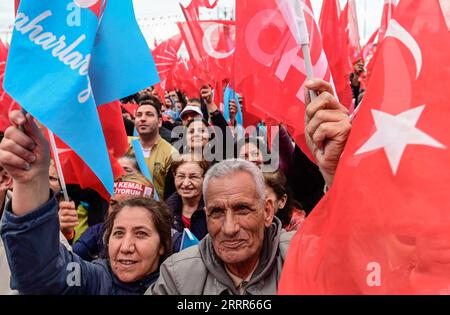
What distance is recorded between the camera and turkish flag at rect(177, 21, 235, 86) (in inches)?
277

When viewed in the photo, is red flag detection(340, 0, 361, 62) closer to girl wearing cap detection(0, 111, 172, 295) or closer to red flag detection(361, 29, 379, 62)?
girl wearing cap detection(0, 111, 172, 295)

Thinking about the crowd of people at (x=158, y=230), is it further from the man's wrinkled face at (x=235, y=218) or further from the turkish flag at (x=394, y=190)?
the turkish flag at (x=394, y=190)

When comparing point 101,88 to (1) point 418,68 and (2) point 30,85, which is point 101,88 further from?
(1) point 418,68

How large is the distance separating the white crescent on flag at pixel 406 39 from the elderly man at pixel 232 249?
2.71 feet

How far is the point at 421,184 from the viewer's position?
144 centimetres

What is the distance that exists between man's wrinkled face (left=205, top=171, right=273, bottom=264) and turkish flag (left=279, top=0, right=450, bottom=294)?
0.51 m

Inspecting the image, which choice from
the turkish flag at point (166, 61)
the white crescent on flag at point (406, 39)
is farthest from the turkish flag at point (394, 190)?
the turkish flag at point (166, 61)

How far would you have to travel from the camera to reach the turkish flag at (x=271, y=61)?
2977 mm

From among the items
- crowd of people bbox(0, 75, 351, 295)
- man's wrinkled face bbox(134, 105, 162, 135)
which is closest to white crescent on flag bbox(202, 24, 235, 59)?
man's wrinkled face bbox(134, 105, 162, 135)

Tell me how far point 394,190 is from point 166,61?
9.78 meters

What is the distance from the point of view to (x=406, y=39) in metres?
1.59

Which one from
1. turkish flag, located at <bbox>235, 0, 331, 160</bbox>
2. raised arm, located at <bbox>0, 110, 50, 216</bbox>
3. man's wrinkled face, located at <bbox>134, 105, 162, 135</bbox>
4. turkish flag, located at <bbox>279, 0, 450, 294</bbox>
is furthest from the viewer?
man's wrinkled face, located at <bbox>134, 105, 162, 135</bbox>

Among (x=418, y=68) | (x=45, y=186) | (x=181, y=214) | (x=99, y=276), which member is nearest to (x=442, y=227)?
(x=418, y=68)
